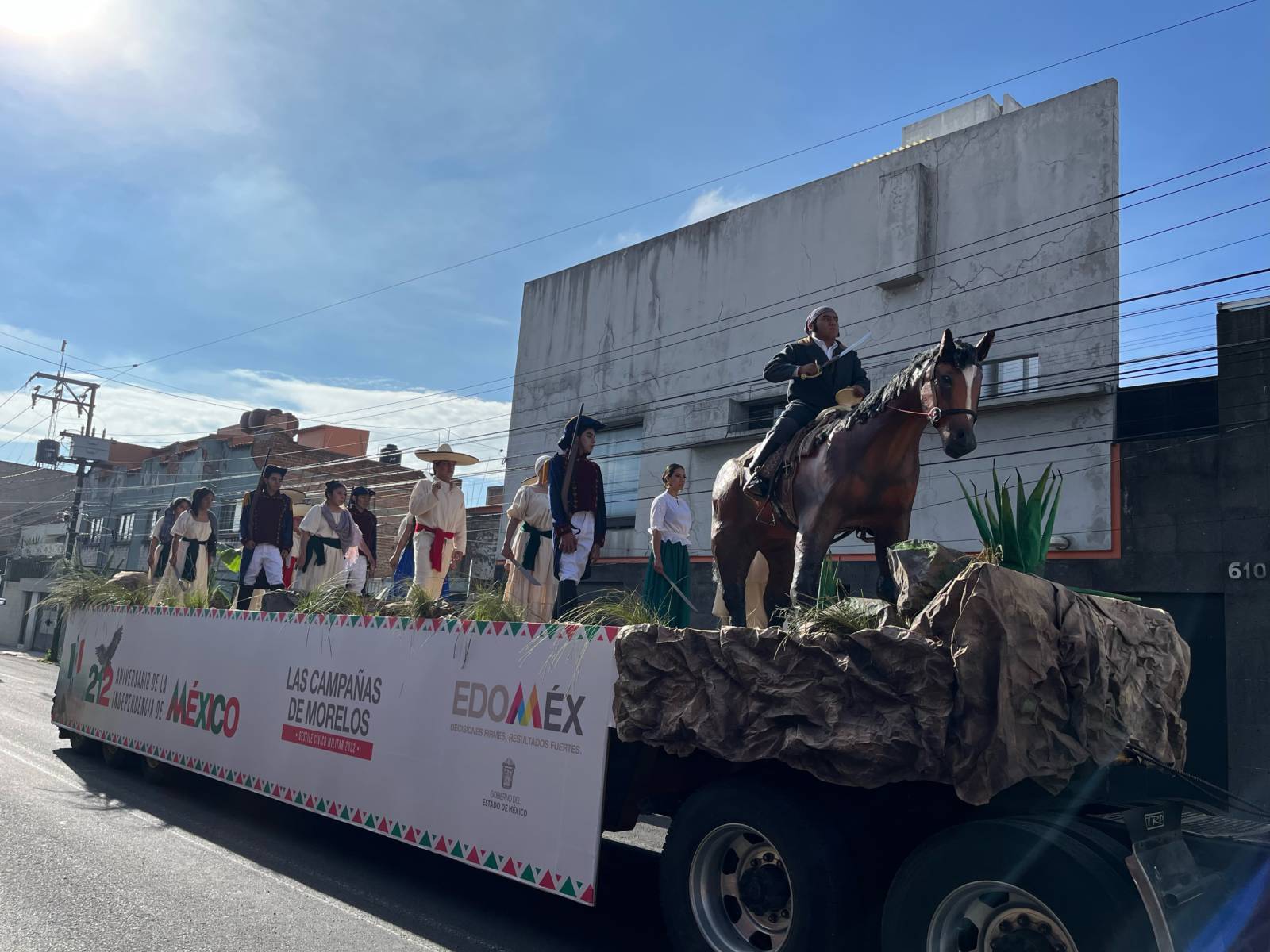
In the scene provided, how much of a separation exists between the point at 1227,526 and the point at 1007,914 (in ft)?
36.1

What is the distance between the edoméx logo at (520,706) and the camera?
4762 millimetres

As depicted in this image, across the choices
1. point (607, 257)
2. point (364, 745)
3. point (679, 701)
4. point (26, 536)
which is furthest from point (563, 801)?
point (26, 536)

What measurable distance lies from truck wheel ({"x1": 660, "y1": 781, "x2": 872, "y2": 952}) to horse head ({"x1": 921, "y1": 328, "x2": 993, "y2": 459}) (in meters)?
2.22

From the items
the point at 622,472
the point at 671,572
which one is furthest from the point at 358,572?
the point at 622,472

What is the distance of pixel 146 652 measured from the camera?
926 centimetres

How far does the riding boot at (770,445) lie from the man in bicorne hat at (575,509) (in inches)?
64.0

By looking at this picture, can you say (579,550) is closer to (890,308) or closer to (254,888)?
(254,888)

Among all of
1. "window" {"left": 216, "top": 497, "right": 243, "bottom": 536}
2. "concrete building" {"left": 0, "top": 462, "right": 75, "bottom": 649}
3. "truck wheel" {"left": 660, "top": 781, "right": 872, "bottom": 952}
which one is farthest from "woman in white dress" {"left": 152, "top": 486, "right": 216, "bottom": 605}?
"window" {"left": 216, "top": 497, "right": 243, "bottom": 536}

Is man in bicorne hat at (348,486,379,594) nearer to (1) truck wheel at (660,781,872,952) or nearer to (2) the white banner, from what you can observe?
(2) the white banner

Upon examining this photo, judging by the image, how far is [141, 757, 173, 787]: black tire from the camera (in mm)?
9133

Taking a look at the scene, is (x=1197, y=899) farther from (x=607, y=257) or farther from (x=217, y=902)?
(x=607, y=257)

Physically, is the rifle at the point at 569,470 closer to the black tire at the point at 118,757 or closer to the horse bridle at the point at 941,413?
the horse bridle at the point at 941,413

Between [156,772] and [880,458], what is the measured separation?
297 inches

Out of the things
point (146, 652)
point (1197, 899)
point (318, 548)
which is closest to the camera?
point (1197, 899)
